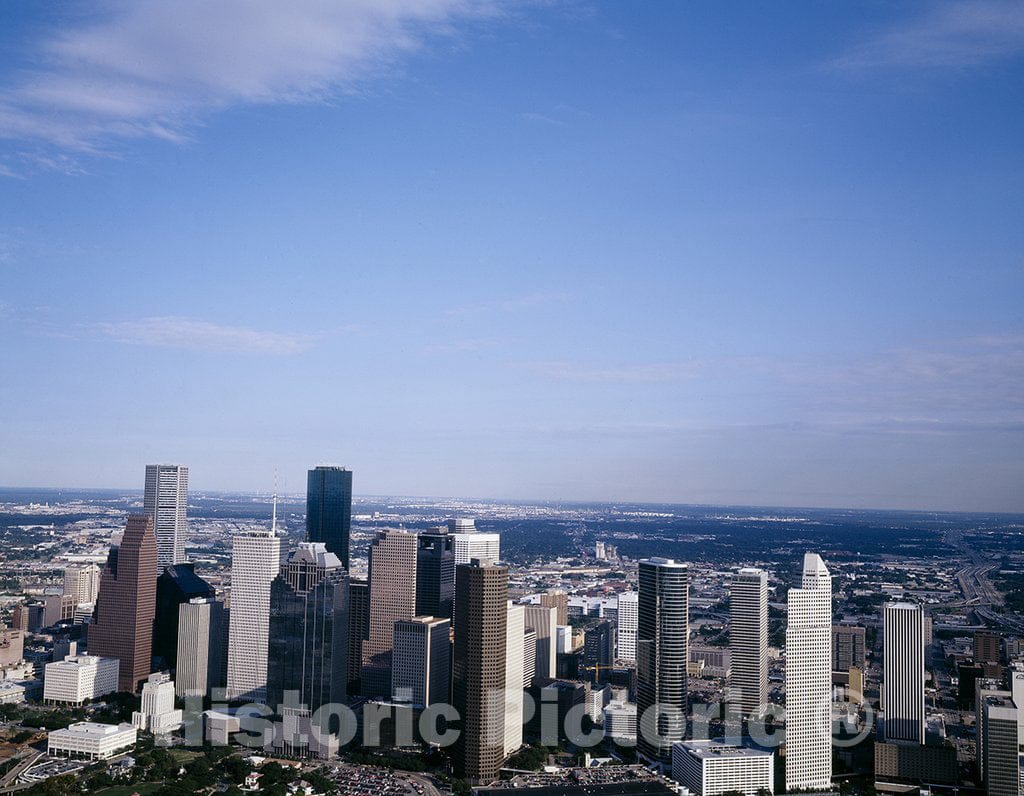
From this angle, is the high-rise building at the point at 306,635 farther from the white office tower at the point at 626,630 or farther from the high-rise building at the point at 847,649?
the high-rise building at the point at 847,649

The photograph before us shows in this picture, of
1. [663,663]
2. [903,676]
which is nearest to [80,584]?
[663,663]

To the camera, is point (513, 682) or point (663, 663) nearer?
point (513, 682)

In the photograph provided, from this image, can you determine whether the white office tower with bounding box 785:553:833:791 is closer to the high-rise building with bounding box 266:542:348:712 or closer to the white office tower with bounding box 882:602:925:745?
the white office tower with bounding box 882:602:925:745

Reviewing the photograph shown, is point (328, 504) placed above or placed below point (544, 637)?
above

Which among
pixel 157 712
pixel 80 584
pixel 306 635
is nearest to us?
pixel 306 635

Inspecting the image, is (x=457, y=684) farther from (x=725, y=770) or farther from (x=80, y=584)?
(x=80, y=584)

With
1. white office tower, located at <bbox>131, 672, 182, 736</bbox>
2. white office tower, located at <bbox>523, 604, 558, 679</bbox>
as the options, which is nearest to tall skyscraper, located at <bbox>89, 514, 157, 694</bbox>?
white office tower, located at <bbox>131, 672, 182, 736</bbox>

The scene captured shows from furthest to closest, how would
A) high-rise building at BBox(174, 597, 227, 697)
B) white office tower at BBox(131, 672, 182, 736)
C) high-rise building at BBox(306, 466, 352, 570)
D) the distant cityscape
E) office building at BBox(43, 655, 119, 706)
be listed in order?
high-rise building at BBox(306, 466, 352, 570), high-rise building at BBox(174, 597, 227, 697), office building at BBox(43, 655, 119, 706), white office tower at BBox(131, 672, 182, 736), the distant cityscape

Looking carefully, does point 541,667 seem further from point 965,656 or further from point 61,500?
point 61,500
